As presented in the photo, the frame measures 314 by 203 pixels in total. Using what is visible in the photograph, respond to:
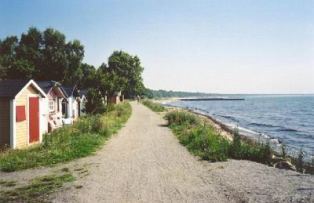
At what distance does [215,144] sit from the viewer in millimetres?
17359

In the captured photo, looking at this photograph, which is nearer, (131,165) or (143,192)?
(143,192)

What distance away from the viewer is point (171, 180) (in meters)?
11.4

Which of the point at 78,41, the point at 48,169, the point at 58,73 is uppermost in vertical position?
the point at 78,41

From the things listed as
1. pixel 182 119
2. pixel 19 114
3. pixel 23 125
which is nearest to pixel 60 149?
pixel 19 114

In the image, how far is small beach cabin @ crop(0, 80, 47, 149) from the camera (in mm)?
17734

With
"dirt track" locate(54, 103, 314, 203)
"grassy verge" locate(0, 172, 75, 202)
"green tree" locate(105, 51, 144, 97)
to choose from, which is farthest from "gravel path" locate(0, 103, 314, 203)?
"green tree" locate(105, 51, 144, 97)

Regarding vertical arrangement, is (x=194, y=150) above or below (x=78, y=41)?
below

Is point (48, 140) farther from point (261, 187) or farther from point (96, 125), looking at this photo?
point (261, 187)

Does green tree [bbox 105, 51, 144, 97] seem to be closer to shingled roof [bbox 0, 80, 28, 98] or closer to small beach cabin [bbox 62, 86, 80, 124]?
small beach cabin [bbox 62, 86, 80, 124]

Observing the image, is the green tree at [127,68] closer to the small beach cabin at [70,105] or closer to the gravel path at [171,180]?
the small beach cabin at [70,105]

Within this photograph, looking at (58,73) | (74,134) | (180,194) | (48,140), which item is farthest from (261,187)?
(58,73)

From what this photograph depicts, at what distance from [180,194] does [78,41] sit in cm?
6717

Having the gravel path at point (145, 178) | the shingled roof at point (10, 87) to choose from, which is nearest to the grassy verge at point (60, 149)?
the gravel path at point (145, 178)

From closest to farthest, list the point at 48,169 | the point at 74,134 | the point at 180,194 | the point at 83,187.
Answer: the point at 180,194 < the point at 83,187 < the point at 48,169 < the point at 74,134
